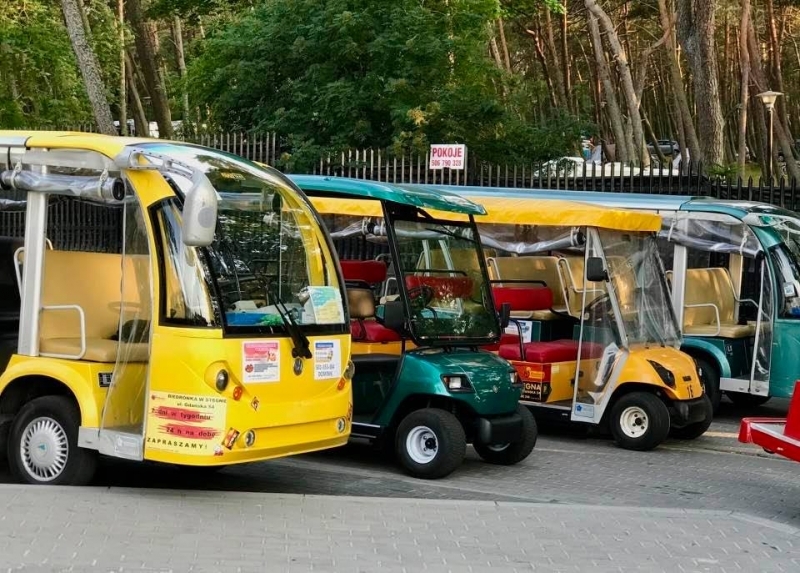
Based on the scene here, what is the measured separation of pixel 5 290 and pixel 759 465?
21.6ft

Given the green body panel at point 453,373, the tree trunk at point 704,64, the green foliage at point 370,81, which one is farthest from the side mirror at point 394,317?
the tree trunk at point 704,64

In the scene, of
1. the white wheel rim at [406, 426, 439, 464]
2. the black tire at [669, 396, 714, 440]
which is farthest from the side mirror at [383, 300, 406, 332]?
the black tire at [669, 396, 714, 440]

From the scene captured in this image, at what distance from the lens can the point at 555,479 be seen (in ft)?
29.7

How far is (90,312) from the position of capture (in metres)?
8.28

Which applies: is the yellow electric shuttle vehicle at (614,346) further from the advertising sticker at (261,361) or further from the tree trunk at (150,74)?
the tree trunk at (150,74)

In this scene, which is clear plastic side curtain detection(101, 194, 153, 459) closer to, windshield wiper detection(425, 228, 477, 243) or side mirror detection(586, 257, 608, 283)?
windshield wiper detection(425, 228, 477, 243)

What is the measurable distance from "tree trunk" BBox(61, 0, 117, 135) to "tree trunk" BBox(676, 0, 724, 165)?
35.2ft

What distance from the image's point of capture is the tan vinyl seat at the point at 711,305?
480 inches

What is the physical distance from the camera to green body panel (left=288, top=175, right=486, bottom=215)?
8.88 metres

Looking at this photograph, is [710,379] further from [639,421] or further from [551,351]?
[551,351]

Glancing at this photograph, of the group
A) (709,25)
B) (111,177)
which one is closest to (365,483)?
(111,177)

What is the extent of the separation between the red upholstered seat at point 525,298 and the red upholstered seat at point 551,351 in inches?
27.9

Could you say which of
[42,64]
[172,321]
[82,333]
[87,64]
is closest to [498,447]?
[172,321]

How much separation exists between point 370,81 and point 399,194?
11.7 meters
